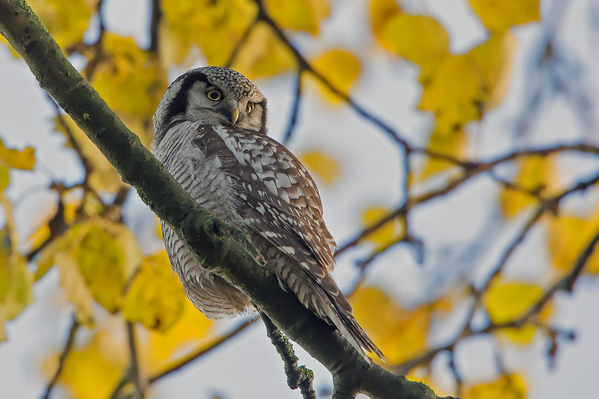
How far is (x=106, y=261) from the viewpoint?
106 inches

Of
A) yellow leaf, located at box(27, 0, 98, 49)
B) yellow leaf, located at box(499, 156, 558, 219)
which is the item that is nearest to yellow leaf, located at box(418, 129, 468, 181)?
yellow leaf, located at box(499, 156, 558, 219)

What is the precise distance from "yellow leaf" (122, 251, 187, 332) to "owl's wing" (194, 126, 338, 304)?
59 centimetres

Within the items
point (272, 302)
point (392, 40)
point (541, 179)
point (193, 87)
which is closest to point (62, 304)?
point (193, 87)

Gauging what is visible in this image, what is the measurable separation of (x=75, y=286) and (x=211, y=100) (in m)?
1.49

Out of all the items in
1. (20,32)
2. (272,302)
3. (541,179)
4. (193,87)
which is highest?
(193,87)

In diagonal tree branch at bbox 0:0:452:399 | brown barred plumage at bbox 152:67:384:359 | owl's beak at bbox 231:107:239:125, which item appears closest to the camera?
diagonal tree branch at bbox 0:0:452:399

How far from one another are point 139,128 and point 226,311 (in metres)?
1.27

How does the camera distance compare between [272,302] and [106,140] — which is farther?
[272,302]

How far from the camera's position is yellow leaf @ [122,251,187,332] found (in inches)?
106

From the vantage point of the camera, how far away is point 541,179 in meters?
3.74

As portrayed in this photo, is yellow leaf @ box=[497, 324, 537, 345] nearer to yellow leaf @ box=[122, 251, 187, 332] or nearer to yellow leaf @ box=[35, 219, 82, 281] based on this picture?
yellow leaf @ box=[122, 251, 187, 332]

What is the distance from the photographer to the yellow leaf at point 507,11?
2.61 metres

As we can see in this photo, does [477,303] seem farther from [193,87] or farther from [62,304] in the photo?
[62,304]

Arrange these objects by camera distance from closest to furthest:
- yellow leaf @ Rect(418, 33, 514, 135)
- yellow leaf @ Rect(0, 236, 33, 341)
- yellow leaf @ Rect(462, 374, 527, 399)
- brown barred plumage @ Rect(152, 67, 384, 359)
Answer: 1. brown barred plumage @ Rect(152, 67, 384, 359)
2. yellow leaf @ Rect(0, 236, 33, 341)
3. yellow leaf @ Rect(418, 33, 514, 135)
4. yellow leaf @ Rect(462, 374, 527, 399)
